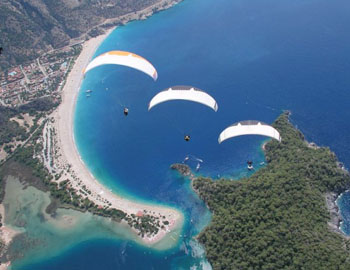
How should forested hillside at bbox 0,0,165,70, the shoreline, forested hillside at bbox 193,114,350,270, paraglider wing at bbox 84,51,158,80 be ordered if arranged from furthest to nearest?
forested hillside at bbox 0,0,165,70
paraglider wing at bbox 84,51,158,80
the shoreline
forested hillside at bbox 193,114,350,270

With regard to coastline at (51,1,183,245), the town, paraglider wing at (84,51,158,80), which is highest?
paraglider wing at (84,51,158,80)

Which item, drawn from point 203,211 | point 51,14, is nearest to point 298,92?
point 203,211

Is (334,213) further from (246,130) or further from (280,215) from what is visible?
(246,130)

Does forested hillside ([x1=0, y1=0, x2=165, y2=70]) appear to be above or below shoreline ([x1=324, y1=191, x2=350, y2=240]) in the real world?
above

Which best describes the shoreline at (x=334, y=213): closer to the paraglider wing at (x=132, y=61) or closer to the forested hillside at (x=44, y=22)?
the paraglider wing at (x=132, y=61)

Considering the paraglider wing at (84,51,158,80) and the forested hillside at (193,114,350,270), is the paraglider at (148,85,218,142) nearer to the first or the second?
the paraglider wing at (84,51,158,80)

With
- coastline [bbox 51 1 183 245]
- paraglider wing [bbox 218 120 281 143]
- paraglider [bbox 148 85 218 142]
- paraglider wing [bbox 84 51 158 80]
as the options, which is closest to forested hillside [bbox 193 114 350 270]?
coastline [bbox 51 1 183 245]

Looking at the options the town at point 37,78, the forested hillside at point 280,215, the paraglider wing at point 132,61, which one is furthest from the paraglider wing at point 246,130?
the town at point 37,78
